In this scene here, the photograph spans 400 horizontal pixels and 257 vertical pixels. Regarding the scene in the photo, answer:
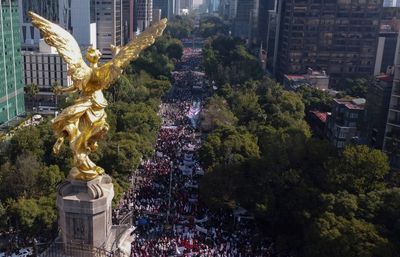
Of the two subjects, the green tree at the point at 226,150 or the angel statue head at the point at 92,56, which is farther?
the green tree at the point at 226,150

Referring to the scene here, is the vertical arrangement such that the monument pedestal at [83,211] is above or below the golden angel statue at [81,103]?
below

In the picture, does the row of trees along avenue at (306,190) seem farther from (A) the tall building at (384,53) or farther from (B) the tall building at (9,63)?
(A) the tall building at (384,53)

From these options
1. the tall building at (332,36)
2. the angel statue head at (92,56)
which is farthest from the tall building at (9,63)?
the tall building at (332,36)

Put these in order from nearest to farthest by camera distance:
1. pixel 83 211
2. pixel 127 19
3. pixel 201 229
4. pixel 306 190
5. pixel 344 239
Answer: pixel 83 211, pixel 344 239, pixel 306 190, pixel 201 229, pixel 127 19

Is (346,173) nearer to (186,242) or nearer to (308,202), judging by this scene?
(308,202)

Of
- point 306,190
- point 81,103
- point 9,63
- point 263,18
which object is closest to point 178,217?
point 306,190

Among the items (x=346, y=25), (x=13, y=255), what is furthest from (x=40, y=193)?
(x=346, y=25)

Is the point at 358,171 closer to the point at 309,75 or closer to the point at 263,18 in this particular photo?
the point at 309,75
